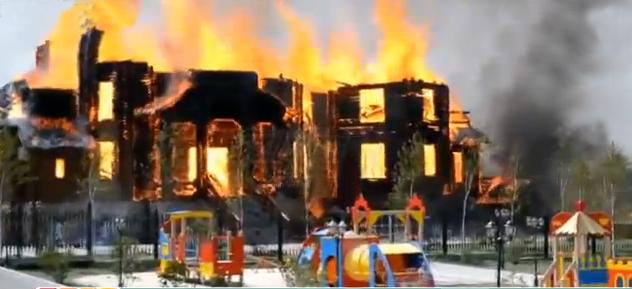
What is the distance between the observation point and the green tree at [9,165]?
11.3ft

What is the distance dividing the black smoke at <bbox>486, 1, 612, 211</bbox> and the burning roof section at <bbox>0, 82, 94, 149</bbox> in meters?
1.47

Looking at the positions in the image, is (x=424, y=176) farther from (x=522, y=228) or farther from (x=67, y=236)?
(x=67, y=236)

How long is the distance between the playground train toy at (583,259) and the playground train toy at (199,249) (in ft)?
3.57

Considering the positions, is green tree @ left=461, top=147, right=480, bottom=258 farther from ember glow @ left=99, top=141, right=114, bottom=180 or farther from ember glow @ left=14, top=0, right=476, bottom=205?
ember glow @ left=99, top=141, right=114, bottom=180

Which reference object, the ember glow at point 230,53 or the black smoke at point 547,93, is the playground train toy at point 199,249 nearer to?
the ember glow at point 230,53

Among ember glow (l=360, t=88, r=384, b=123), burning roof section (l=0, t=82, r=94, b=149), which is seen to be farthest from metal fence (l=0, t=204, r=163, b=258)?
ember glow (l=360, t=88, r=384, b=123)

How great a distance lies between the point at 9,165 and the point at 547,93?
189 centimetres

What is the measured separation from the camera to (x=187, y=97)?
3520mm

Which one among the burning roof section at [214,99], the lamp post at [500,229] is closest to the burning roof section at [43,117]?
the burning roof section at [214,99]

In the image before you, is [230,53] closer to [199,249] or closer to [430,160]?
[199,249]

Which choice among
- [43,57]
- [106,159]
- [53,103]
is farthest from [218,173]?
[43,57]

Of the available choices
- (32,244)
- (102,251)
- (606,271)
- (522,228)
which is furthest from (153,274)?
(606,271)

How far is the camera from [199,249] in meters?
3.51

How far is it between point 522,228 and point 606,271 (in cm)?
32
